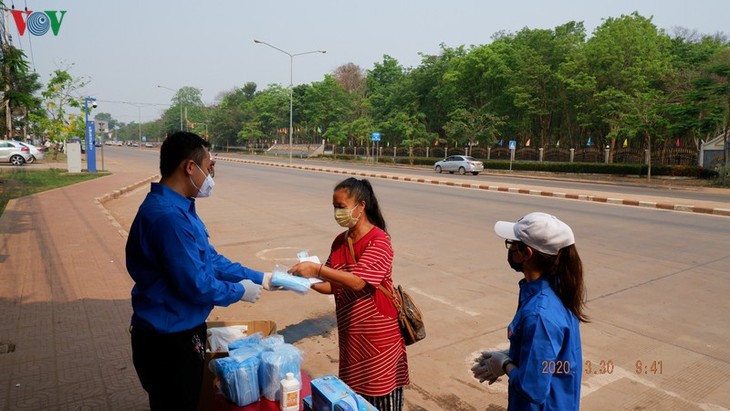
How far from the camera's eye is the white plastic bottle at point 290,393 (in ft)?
6.73

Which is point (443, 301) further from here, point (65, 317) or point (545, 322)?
Result: point (65, 317)

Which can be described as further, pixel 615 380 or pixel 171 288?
pixel 615 380

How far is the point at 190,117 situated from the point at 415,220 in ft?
267

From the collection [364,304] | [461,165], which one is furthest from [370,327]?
[461,165]

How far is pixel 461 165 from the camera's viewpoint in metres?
30.3

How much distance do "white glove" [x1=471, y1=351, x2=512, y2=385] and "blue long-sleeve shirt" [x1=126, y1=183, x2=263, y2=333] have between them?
116 centimetres

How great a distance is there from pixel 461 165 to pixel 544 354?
2934cm

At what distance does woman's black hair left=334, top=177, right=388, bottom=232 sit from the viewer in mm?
2486

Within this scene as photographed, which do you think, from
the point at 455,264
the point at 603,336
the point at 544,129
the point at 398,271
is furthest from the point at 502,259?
the point at 544,129

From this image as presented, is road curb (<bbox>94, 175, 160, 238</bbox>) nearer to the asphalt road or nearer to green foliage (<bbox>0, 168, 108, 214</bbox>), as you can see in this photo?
the asphalt road

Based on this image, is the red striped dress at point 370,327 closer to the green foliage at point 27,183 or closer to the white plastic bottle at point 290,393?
the white plastic bottle at point 290,393

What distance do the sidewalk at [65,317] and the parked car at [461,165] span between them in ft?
77.5

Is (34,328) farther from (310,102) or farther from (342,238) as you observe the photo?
(310,102)

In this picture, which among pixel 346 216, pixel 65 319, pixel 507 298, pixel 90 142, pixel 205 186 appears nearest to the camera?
pixel 205 186
